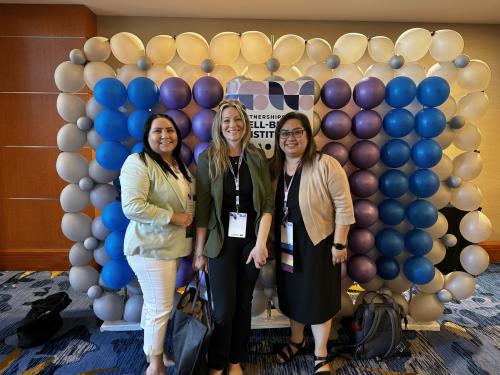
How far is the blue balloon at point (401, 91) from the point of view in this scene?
6.82 feet

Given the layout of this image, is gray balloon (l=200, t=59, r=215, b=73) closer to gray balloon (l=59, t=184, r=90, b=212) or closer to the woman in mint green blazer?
the woman in mint green blazer

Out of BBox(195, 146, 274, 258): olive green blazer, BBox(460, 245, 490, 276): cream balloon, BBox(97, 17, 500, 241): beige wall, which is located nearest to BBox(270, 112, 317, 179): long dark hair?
BBox(195, 146, 274, 258): olive green blazer

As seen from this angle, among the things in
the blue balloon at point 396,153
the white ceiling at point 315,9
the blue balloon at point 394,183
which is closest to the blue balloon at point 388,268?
the blue balloon at point 394,183

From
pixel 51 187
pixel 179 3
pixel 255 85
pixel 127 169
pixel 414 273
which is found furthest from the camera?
pixel 51 187

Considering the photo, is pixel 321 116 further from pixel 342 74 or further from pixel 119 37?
pixel 119 37

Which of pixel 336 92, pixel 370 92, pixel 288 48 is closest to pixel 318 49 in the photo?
pixel 288 48

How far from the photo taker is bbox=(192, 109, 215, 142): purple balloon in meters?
2.02

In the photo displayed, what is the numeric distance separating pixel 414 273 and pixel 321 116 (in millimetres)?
1273

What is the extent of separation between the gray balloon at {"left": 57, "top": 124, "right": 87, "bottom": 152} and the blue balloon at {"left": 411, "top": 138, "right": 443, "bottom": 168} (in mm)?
2277

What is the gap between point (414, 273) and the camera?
2.22 m

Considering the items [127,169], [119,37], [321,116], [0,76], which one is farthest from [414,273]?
[0,76]

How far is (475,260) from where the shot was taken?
89.1 inches

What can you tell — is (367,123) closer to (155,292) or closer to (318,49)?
→ (318,49)

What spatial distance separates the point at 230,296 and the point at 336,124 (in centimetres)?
125
